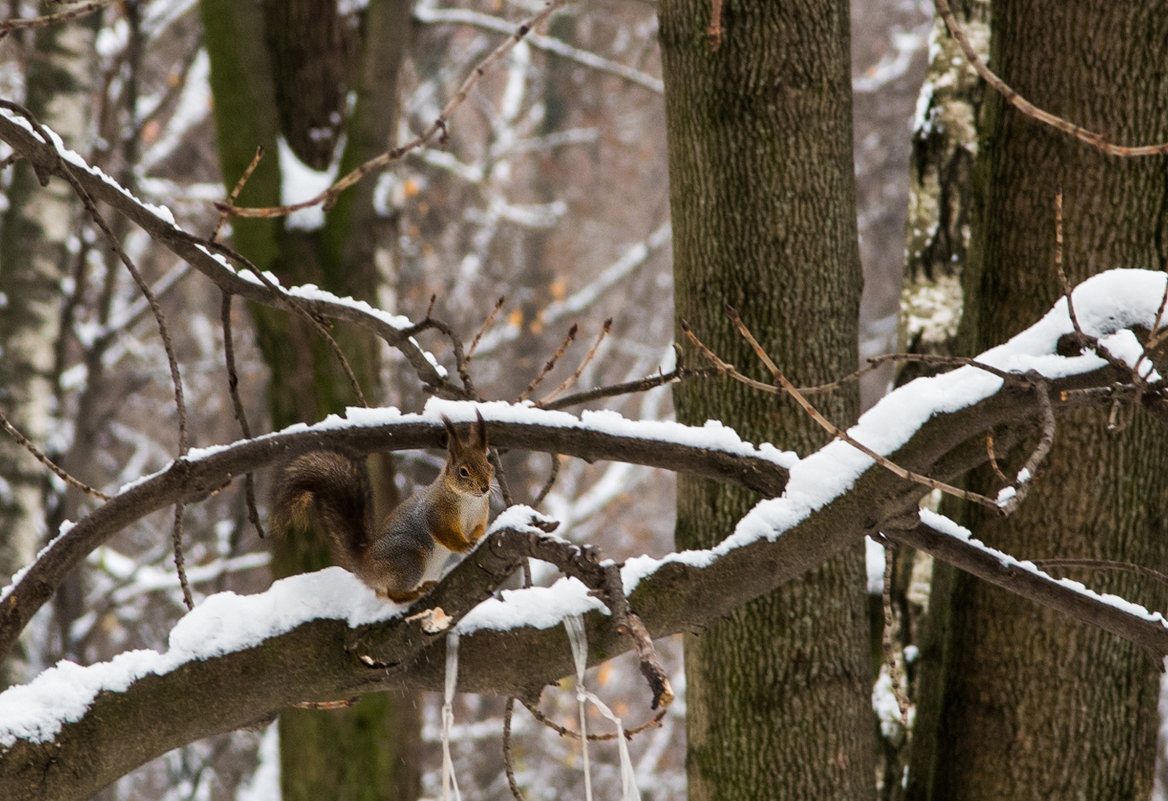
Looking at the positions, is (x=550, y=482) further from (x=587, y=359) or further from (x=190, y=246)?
(x=190, y=246)

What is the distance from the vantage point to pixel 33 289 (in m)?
4.59

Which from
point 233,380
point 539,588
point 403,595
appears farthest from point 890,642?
point 233,380

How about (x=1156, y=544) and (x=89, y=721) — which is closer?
(x=89, y=721)

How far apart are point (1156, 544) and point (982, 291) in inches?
24.6

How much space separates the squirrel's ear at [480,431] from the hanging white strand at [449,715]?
0.30 m

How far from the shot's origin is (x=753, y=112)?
2.30 m

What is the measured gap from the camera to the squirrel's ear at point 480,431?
1.72 m

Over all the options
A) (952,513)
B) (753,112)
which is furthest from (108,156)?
(952,513)

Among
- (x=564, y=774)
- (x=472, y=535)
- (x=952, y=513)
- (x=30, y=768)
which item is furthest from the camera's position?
(x=564, y=774)

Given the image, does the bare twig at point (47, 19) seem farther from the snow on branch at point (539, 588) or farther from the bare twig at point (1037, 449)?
the bare twig at point (1037, 449)

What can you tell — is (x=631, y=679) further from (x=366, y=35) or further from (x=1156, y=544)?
(x=1156, y=544)

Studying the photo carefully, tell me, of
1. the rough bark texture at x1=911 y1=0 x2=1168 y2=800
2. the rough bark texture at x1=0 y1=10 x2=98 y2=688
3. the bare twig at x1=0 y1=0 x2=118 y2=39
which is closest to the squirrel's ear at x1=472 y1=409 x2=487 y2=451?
the bare twig at x1=0 y1=0 x2=118 y2=39

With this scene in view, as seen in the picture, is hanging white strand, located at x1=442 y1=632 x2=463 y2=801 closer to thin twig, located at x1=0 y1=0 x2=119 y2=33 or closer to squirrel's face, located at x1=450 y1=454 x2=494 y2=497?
squirrel's face, located at x1=450 y1=454 x2=494 y2=497

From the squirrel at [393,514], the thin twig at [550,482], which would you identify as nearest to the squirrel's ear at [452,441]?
the squirrel at [393,514]
